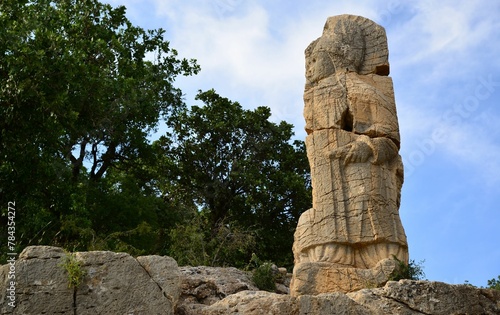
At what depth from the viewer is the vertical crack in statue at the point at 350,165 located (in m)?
13.1

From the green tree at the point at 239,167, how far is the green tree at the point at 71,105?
4.17ft

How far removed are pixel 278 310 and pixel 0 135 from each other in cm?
1024

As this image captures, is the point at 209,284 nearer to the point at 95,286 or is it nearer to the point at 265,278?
the point at 265,278

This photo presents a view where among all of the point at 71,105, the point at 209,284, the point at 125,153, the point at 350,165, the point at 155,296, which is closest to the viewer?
the point at 155,296

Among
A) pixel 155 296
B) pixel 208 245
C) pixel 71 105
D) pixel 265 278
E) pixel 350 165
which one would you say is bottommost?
pixel 155 296

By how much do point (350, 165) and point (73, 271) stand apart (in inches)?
251

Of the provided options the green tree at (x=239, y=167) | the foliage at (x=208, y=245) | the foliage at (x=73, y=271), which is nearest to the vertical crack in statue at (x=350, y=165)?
the foliage at (x=73, y=271)

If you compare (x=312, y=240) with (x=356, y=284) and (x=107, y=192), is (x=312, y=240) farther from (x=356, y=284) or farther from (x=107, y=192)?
(x=107, y=192)

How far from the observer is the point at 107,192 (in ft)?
77.7

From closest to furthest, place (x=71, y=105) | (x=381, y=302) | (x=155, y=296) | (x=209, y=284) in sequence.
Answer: (x=155, y=296)
(x=381, y=302)
(x=209, y=284)
(x=71, y=105)

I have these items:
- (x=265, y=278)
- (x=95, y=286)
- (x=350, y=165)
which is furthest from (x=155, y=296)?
(x=350, y=165)

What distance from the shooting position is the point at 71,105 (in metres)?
19.4

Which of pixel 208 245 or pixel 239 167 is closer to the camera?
pixel 208 245

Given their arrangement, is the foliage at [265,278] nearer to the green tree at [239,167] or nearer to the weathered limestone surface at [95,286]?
the weathered limestone surface at [95,286]
